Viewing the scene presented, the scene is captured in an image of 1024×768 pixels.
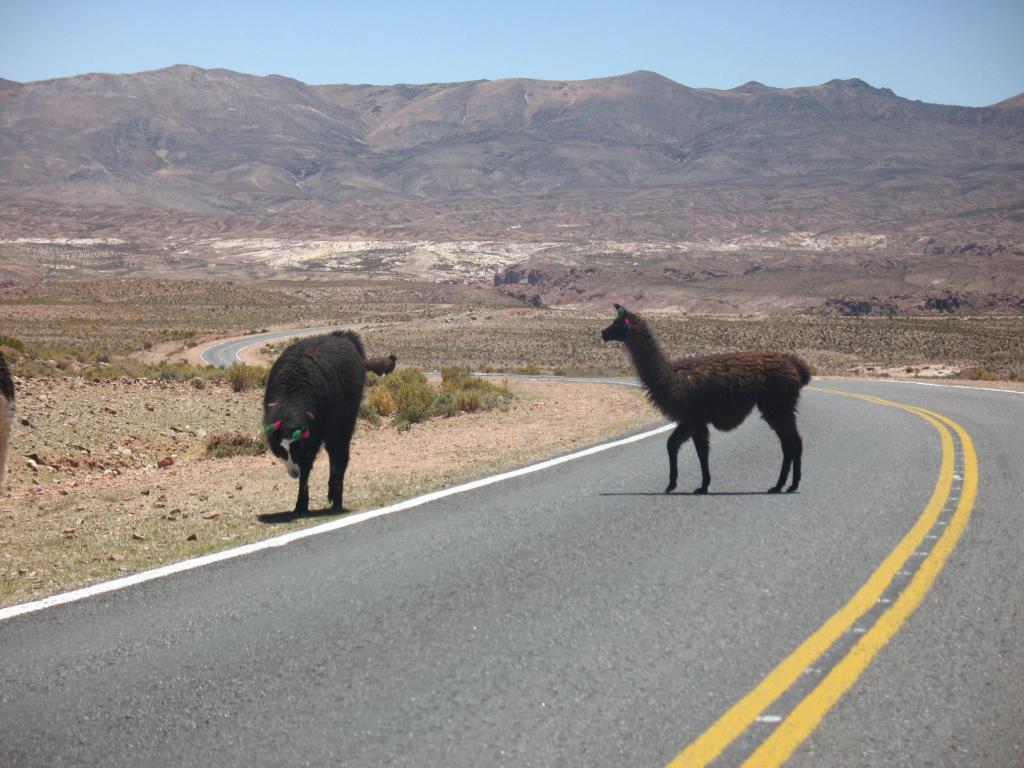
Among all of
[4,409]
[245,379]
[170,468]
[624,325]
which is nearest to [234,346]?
[245,379]

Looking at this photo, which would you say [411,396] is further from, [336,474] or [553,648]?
[553,648]

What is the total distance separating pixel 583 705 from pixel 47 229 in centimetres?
19546

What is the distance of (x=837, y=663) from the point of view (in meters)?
5.33

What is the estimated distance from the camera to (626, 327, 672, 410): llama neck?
34.2 ft

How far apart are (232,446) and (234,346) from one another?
1694 inches

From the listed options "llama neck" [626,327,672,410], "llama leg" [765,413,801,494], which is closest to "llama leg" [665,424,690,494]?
"llama neck" [626,327,672,410]

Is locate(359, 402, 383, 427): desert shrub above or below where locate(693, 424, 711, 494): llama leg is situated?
below

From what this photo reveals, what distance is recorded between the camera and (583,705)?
189 inches

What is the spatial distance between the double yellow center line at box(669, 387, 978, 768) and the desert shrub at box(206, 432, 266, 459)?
423 inches

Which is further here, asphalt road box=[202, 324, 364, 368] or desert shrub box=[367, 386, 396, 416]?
asphalt road box=[202, 324, 364, 368]

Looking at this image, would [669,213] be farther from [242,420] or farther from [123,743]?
[123,743]

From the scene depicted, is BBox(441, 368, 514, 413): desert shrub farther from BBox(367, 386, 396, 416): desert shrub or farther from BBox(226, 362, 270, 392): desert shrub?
BBox(226, 362, 270, 392): desert shrub

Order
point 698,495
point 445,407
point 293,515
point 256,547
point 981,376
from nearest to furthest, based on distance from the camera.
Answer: point 256,547, point 293,515, point 698,495, point 445,407, point 981,376

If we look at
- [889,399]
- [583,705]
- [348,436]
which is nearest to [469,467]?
[348,436]
